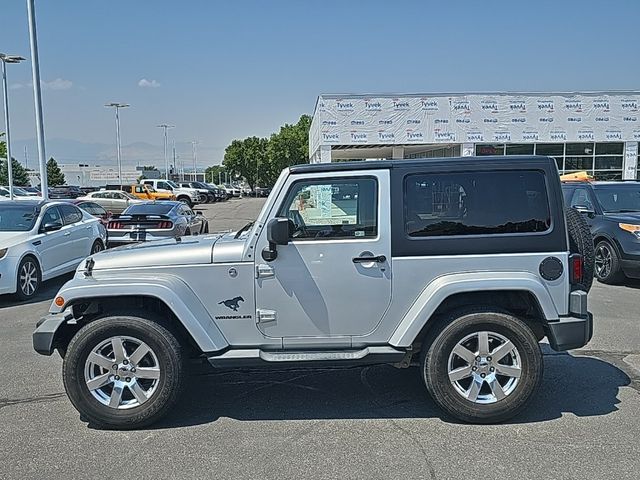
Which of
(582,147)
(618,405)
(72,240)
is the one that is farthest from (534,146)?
(618,405)

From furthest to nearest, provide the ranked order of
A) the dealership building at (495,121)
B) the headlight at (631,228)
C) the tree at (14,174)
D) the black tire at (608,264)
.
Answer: the tree at (14,174) → the dealership building at (495,121) → the black tire at (608,264) → the headlight at (631,228)

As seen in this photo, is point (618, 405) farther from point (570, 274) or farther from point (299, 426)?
point (299, 426)

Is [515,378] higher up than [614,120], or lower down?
lower down

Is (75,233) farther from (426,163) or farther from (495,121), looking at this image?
(495,121)

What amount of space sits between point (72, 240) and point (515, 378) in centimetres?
858

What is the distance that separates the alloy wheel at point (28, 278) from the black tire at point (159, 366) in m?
5.20

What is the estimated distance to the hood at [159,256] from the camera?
4.22 metres

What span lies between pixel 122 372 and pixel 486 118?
83.3ft

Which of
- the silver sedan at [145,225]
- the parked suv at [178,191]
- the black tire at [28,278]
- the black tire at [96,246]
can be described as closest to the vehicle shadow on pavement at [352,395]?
the black tire at [28,278]

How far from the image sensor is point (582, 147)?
27.1 m

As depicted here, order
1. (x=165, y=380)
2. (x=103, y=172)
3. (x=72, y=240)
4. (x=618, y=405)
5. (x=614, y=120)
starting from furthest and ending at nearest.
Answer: (x=103, y=172), (x=614, y=120), (x=72, y=240), (x=618, y=405), (x=165, y=380)

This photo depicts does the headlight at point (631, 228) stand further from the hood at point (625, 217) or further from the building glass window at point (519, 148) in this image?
the building glass window at point (519, 148)

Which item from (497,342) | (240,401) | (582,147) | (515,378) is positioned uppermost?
(582,147)

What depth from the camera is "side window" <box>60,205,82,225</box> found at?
10.5m
